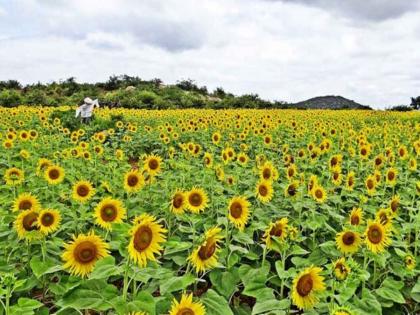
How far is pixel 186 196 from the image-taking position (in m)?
3.29

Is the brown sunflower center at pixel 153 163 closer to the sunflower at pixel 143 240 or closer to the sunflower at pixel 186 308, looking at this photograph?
the sunflower at pixel 143 240

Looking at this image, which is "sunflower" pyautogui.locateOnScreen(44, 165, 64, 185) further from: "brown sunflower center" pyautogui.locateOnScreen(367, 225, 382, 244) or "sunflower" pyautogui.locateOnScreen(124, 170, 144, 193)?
"brown sunflower center" pyautogui.locateOnScreen(367, 225, 382, 244)

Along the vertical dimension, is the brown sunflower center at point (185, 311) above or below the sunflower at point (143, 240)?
below

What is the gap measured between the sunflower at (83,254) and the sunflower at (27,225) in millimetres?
612

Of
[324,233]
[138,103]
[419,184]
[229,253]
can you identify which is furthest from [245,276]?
[138,103]

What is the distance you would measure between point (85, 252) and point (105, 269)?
125 millimetres

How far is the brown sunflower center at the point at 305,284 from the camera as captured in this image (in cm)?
219

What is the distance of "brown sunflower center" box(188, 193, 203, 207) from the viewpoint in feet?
11.1

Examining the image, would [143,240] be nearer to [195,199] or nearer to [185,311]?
[185,311]

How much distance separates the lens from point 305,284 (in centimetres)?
219

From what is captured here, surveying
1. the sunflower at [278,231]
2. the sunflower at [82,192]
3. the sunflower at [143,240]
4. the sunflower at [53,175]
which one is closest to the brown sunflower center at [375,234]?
the sunflower at [278,231]

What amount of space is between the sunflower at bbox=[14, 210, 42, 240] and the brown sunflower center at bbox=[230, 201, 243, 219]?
1.19 m

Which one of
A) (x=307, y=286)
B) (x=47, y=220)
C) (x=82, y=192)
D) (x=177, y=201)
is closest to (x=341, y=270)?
(x=307, y=286)

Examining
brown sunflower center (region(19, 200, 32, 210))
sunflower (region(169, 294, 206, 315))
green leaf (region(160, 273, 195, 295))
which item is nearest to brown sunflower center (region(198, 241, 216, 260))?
green leaf (region(160, 273, 195, 295))
